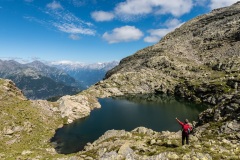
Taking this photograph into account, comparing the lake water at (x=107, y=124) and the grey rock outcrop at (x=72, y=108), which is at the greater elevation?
the grey rock outcrop at (x=72, y=108)

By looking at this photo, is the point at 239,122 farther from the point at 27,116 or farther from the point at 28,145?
the point at 27,116

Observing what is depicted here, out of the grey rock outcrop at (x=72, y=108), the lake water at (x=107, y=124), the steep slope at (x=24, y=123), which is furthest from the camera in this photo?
the grey rock outcrop at (x=72, y=108)

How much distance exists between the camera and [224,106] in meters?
59.1

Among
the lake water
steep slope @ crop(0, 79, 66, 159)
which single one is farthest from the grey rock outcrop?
steep slope @ crop(0, 79, 66, 159)

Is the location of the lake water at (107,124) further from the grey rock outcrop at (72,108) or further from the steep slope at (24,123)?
the steep slope at (24,123)

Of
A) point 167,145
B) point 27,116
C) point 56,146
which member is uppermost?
point 167,145

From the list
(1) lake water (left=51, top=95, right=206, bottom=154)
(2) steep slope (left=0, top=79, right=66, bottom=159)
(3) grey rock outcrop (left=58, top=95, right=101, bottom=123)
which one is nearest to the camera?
(2) steep slope (left=0, top=79, right=66, bottom=159)

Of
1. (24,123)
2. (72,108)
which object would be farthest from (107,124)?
(24,123)

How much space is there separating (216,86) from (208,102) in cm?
1745

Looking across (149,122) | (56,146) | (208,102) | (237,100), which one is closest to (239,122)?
(237,100)

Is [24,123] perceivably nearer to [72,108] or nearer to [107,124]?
[107,124]

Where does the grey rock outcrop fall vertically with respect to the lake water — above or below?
above

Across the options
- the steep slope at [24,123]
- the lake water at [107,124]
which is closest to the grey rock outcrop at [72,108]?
the lake water at [107,124]

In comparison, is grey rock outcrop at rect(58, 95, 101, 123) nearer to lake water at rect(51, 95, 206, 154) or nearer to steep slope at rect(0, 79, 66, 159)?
lake water at rect(51, 95, 206, 154)
